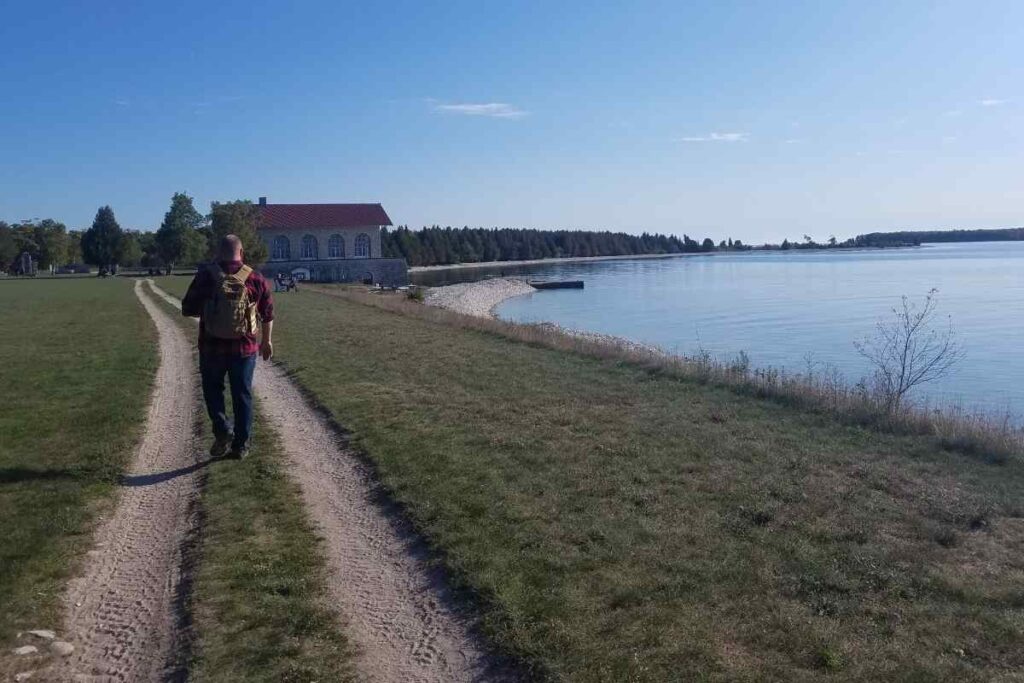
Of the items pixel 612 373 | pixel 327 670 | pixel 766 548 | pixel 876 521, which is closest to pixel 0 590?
pixel 327 670

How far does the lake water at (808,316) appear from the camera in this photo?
25766 millimetres

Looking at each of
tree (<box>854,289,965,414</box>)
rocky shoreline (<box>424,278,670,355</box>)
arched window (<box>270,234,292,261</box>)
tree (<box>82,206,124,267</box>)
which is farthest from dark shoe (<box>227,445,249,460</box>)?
tree (<box>82,206,124,267</box>)

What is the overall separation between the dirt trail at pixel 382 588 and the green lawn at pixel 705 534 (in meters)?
0.19

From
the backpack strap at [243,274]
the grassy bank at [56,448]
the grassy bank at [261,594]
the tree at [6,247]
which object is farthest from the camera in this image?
the tree at [6,247]

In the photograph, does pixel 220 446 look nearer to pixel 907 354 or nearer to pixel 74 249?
pixel 907 354

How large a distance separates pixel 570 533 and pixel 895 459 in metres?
4.65

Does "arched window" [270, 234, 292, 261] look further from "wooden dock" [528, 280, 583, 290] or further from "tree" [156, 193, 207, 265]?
"wooden dock" [528, 280, 583, 290]

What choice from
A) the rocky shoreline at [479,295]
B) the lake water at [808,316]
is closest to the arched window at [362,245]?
the rocky shoreline at [479,295]

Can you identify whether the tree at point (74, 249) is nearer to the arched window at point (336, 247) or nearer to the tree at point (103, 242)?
the tree at point (103, 242)

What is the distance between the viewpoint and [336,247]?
90.6 metres

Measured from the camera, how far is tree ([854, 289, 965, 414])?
15.8 m

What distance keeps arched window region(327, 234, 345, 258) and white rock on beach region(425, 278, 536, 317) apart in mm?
14906

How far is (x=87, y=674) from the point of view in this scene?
4484 millimetres

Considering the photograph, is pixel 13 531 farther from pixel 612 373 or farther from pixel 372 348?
pixel 372 348
